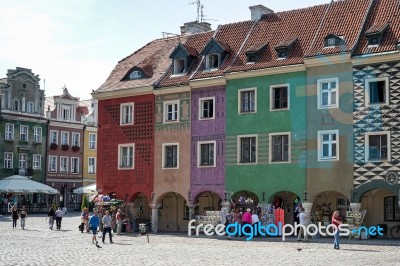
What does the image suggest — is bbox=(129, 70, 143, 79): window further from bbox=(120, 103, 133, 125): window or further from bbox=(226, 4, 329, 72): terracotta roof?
bbox=(226, 4, 329, 72): terracotta roof

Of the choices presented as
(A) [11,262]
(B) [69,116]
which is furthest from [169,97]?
(B) [69,116]

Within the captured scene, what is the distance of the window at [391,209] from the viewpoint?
3512 cm

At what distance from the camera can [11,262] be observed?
72.8 ft

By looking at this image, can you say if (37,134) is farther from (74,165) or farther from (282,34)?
(282,34)

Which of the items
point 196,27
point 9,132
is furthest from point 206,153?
point 9,132

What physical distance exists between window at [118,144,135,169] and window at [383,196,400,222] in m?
15.5

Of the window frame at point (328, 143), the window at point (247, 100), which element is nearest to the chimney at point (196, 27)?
the window at point (247, 100)

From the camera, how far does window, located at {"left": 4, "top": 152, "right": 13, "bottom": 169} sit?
6644cm

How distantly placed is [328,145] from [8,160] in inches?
1592

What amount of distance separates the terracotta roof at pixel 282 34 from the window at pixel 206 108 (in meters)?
2.35

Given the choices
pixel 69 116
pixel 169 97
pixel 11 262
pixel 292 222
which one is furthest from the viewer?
pixel 69 116

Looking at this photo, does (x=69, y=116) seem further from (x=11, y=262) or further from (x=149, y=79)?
(x=11, y=262)

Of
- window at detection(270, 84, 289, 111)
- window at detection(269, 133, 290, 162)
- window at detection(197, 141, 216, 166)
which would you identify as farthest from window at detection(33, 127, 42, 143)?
window at detection(269, 133, 290, 162)

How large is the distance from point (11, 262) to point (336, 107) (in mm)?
18624
